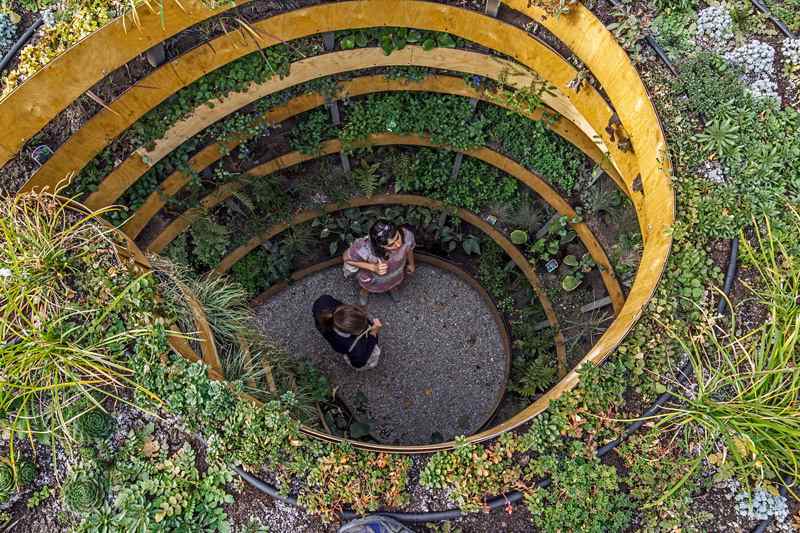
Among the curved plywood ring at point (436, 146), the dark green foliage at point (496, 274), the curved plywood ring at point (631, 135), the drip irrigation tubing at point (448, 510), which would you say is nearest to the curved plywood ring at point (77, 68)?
the curved plywood ring at point (436, 146)

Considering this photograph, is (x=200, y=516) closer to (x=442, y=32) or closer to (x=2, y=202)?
(x=2, y=202)

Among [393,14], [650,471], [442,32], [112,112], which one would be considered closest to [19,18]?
[112,112]

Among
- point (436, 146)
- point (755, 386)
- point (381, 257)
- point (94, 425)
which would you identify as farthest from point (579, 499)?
point (436, 146)

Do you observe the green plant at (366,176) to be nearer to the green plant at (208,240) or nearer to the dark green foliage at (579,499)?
the green plant at (208,240)

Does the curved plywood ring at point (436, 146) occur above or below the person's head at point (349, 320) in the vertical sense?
above

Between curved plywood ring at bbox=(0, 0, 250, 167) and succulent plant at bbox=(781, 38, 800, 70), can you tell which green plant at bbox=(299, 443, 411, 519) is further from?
succulent plant at bbox=(781, 38, 800, 70)

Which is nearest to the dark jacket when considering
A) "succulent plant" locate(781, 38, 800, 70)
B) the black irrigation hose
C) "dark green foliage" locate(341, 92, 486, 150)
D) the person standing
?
the person standing

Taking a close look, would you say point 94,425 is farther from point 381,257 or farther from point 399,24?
point 399,24
